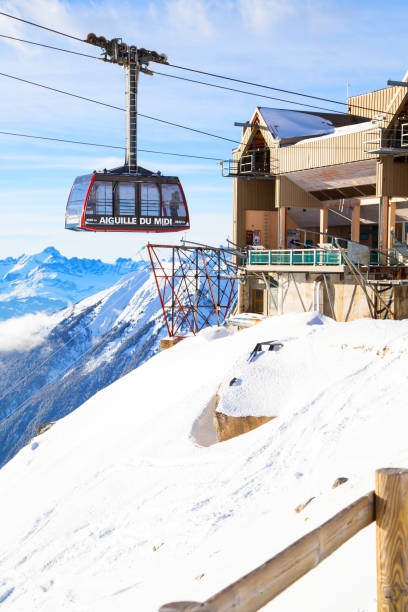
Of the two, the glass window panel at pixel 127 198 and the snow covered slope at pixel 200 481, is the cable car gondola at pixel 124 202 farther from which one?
the snow covered slope at pixel 200 481

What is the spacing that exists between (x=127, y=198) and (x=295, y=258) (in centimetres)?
946

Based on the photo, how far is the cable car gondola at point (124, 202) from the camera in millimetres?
31688

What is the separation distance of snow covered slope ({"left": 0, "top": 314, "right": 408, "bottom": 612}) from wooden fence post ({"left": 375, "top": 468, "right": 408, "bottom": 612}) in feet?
6.23

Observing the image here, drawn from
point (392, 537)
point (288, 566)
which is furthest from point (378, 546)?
point (288, 566)

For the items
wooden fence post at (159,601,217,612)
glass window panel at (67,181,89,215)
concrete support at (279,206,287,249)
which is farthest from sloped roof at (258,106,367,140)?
wooden fence post at (159,601,217,612)

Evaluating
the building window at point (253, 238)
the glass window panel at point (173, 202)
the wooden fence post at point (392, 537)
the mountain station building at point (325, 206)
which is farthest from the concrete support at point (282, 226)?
the wooden fence post at point (392, 537)

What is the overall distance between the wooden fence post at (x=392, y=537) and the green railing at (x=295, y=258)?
92.6ft

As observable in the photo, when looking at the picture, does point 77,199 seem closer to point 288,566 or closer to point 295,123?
point 295,123

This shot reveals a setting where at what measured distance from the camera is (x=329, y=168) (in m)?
36.1

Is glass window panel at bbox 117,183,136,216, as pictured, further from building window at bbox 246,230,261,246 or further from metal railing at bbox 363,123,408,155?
building window at bbox 246,230,261,246

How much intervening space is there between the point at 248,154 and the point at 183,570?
35.3 meters

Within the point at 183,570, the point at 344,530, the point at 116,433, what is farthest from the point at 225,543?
the point at 116,433

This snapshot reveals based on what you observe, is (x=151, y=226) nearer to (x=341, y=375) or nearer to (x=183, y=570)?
(x=341, y=375)

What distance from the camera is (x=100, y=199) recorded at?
31719mm
